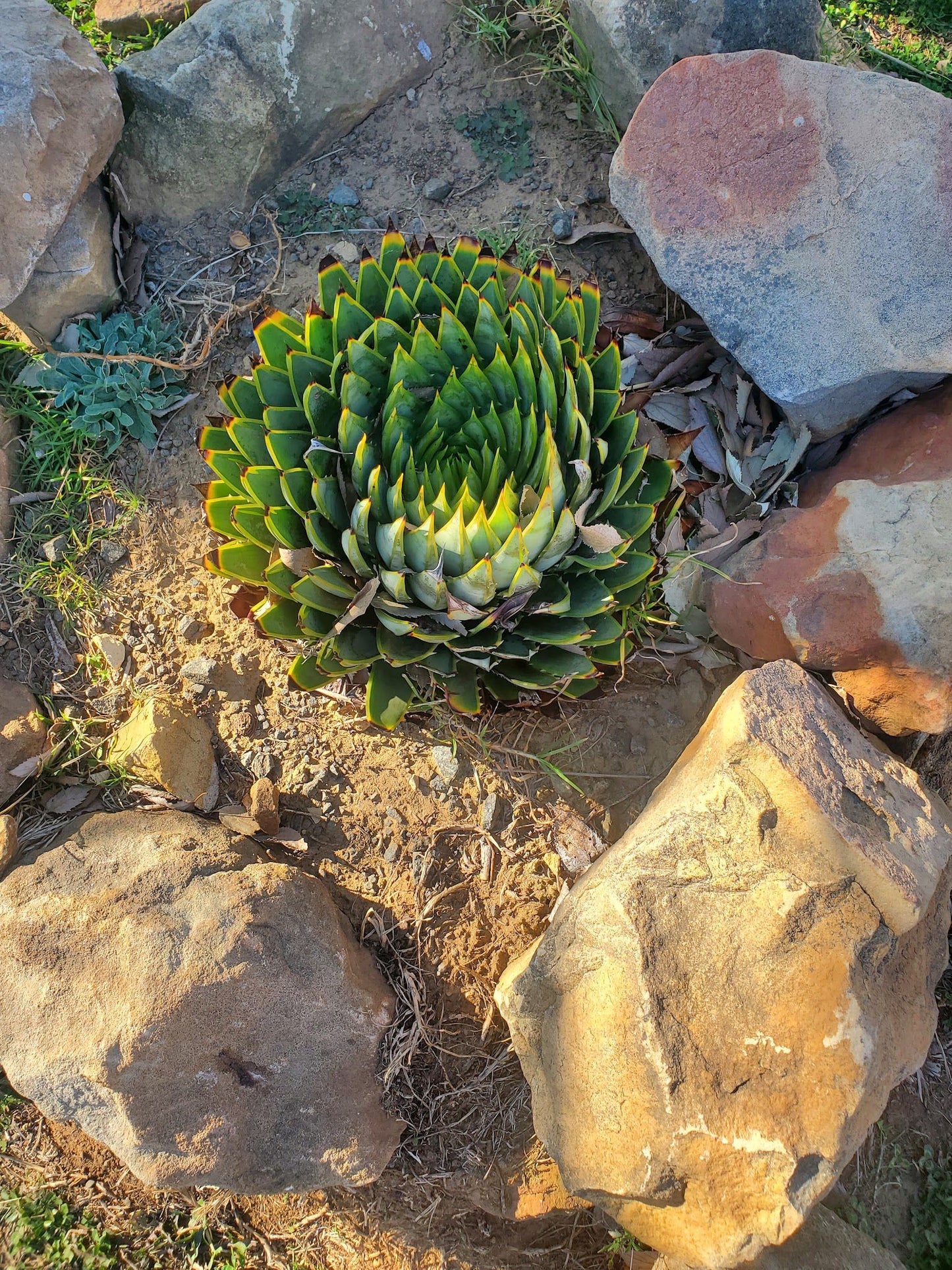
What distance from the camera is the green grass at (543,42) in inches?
Result: 110

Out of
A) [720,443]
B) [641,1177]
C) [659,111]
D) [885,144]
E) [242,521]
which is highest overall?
[659,111]

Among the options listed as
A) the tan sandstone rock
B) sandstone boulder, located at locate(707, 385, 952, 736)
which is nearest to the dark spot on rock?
sandstone boulder, located at locate(707, 385, 952, 736)

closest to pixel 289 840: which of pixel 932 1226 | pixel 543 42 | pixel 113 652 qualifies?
pixel 113 652

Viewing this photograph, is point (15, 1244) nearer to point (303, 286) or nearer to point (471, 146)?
point (303, 286)

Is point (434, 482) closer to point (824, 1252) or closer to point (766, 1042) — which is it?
point (766, 1042)

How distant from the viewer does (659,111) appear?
2.38 m

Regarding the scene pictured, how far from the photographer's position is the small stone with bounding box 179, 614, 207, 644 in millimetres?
2582

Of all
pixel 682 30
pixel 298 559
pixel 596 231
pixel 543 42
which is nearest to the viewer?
pixel 298 559

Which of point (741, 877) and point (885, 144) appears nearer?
point (741, 877)

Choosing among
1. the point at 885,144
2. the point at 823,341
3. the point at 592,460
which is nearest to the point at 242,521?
the point at 592,460

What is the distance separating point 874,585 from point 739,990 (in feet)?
3.54

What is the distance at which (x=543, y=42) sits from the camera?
2930 mm

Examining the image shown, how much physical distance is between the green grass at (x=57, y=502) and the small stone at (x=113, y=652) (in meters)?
0.17

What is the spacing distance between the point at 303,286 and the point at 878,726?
7.47 ft
